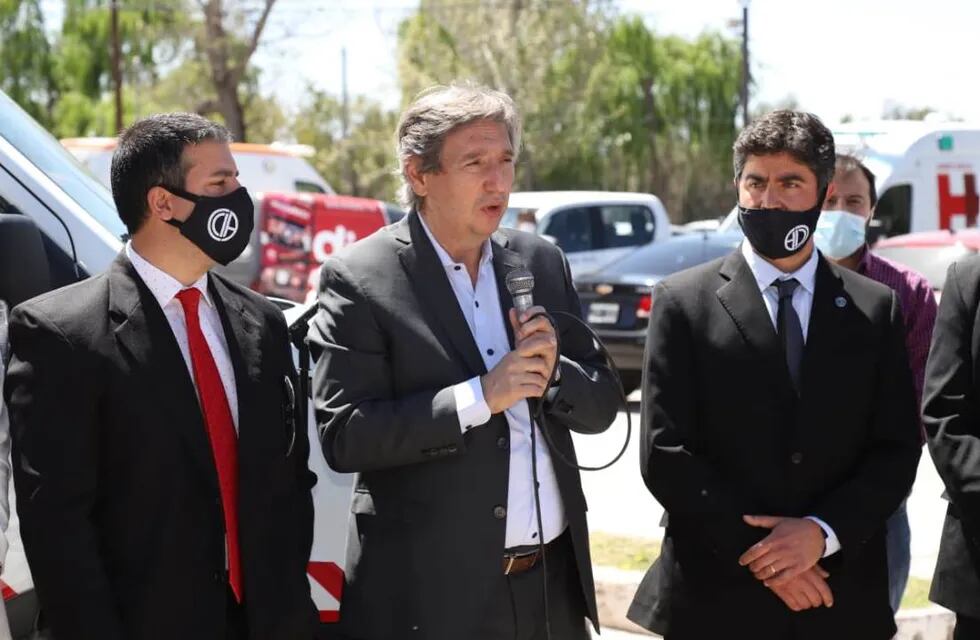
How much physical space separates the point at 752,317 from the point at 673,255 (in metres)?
10.4

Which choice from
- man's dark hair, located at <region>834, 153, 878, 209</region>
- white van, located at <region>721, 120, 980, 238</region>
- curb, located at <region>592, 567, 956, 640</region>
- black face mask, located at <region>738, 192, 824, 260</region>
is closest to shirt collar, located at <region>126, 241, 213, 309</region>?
black face mask, located at <region>738, 192, 824, 260</region>

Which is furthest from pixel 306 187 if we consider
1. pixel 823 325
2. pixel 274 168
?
pixel 823 325

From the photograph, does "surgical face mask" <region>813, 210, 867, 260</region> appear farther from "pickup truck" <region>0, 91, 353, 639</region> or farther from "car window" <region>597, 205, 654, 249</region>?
"car window" <region>597, 205, 654, 249</region>

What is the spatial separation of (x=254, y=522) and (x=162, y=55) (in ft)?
149

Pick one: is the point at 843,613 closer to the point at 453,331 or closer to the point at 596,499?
the point at 453,331

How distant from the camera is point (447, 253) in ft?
11.8

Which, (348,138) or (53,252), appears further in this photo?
(348,138)

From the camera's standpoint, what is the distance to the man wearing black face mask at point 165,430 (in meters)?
2.99

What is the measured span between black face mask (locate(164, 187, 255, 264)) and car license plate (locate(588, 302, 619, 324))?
33.4ft

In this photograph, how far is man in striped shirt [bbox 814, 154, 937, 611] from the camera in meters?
4.62

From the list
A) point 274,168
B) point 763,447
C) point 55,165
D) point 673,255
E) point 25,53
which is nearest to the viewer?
point 763,447

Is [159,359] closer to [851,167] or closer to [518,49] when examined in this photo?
[851,167]

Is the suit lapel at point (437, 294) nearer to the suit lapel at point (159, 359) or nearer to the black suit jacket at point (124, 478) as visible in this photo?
the black suit jacket at point (124, 478)

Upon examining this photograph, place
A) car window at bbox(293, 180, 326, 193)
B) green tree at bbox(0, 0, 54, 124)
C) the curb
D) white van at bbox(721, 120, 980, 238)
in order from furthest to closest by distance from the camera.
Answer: green tree at bbox(0, 0, 54, 124)
car window at bbox(293, 180, 326, 193)
white van at bbox(721, 120, 980, 238)
the curb
